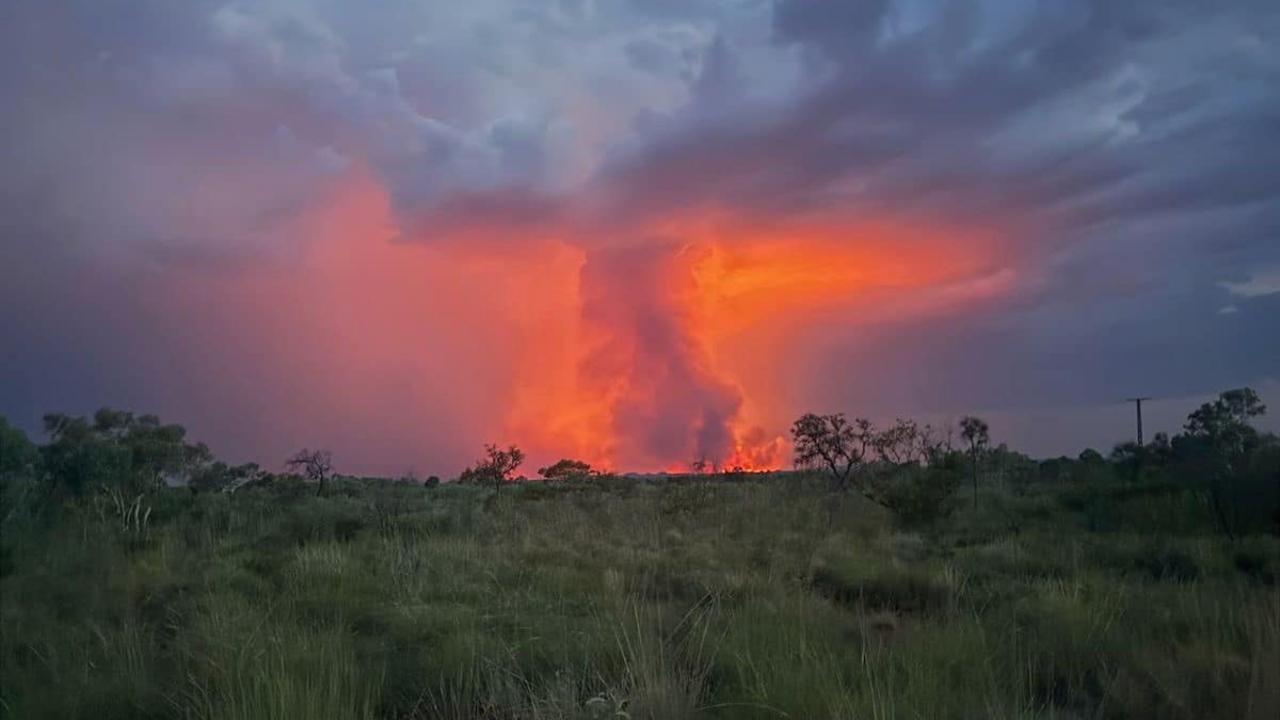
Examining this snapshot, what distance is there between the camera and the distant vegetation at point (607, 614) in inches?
235

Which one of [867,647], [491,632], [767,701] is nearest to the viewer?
[767,701]

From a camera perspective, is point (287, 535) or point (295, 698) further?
point (287, 535)

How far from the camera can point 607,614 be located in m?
8.96

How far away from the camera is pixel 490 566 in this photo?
1445 cm

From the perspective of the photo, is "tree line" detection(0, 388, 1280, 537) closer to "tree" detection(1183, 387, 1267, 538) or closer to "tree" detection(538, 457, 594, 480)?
"tree" detection(1183, 387, 1267, 538)

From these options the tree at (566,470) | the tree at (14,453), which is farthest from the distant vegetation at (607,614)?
the tree at (566,470)

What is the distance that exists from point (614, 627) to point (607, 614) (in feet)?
3.77

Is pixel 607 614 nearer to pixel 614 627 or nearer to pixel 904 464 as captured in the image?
pixel 614 627

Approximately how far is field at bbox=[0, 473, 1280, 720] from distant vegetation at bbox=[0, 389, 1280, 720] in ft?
0.10

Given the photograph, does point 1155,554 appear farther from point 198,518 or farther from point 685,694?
point 198,518

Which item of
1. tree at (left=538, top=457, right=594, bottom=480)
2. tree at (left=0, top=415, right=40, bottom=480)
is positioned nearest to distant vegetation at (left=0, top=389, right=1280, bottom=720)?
tree at (left=0, top=415, right=40, bottom=480)

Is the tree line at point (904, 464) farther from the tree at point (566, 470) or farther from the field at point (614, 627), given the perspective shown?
the tree at point (566, 470)

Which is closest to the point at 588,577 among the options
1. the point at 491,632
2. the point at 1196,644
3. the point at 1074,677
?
the point at 491,632

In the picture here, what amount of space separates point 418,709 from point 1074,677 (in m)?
5.65
